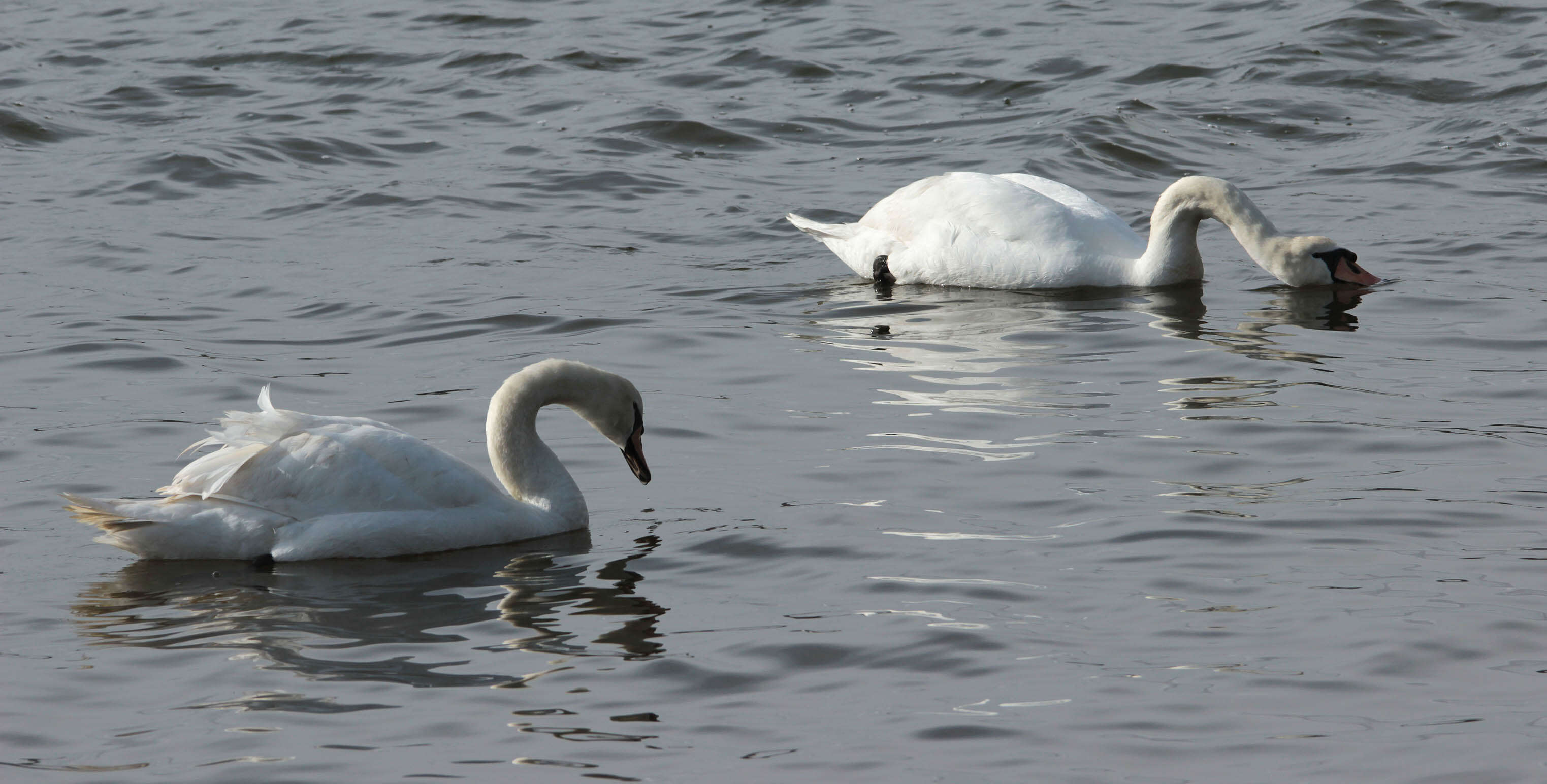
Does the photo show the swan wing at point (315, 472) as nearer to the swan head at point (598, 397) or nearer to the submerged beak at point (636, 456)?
the swan head at point (598, 397)

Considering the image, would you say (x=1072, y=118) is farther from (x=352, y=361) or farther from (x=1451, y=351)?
(x=352, y=361)

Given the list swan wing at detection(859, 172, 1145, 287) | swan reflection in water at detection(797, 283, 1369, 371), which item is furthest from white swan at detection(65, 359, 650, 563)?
swan wing at detection(859, 172, 1145, 287)

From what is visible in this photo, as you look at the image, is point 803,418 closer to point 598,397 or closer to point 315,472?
point 598,397

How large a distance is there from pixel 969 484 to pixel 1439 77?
11274mm

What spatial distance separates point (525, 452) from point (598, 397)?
0.37 metres

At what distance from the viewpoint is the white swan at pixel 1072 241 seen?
36.3 ft

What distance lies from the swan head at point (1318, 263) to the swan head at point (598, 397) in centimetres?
515

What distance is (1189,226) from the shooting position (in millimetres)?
11195

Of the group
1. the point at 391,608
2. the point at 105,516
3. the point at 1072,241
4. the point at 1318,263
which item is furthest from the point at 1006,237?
the point at 105,516

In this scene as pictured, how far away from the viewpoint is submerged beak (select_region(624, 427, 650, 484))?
24.0 ft

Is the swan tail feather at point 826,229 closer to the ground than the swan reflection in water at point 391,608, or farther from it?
farther from it

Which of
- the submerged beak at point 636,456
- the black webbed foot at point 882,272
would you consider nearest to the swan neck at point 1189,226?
the black webbed foot at point 882,272

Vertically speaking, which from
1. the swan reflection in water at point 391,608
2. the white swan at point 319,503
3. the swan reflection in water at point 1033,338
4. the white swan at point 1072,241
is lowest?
the swan reflection in water at point 391,608

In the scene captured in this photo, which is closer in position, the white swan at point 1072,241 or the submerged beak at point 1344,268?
the submerged beak at point 1344,268
